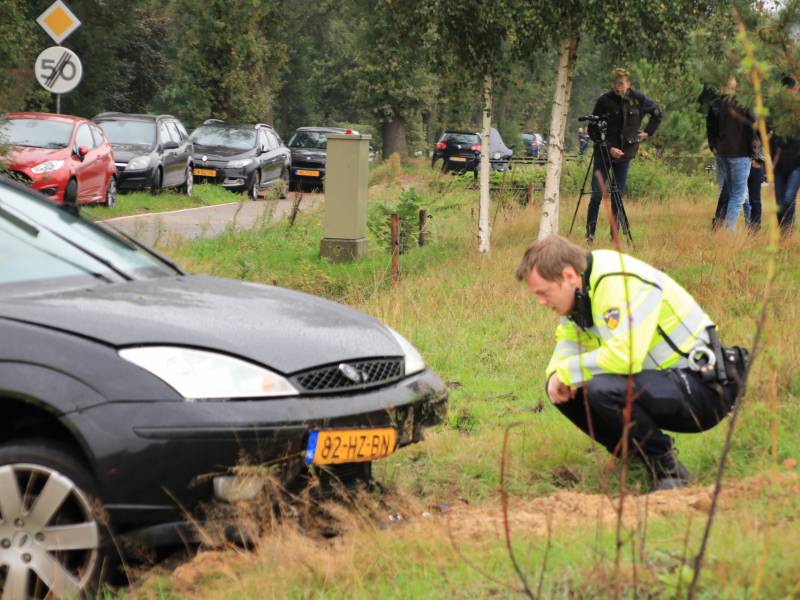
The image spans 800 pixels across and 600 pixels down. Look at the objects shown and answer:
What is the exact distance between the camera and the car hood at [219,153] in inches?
1078

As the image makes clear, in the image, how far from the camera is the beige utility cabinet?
1437 cm

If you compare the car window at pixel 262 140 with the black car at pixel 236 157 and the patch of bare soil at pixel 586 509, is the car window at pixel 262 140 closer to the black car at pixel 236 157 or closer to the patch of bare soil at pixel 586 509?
the black car at pixel 236 157

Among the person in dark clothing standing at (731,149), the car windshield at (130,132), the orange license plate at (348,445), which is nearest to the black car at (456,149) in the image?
the car windshield at (130,132)

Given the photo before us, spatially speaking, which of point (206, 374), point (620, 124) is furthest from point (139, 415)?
point (620, 124)

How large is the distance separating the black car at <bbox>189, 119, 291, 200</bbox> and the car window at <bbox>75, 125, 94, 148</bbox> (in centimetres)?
792

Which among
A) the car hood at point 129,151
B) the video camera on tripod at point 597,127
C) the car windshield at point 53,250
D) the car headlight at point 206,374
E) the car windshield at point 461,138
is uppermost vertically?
the video camera on tripod at point 597,127

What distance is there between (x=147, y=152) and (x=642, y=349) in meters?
19.3

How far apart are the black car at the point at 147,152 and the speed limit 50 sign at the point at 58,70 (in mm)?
5543

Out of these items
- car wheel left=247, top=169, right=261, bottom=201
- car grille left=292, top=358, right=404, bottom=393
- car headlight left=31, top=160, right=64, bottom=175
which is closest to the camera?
car grille left=292, top=358, right=404, bottom=393

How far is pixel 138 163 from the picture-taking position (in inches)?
904

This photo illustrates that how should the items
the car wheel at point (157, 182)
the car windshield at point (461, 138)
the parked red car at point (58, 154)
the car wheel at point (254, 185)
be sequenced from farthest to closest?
the car windshield at point (461, 138)
the car wheel at point (254, 185)
the car wheel at point (157, 182)
the parked red car at point (58, 154)

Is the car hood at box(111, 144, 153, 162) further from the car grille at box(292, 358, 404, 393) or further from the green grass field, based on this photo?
the car grille at box(292, 358, 404, 393)

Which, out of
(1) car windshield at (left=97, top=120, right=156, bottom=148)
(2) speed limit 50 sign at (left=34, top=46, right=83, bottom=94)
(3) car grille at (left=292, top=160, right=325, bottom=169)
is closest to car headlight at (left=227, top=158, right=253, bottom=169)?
(1) car windshield at (left=97, top=120, right=156, bottom=148)

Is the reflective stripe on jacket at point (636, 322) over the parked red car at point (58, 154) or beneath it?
over
